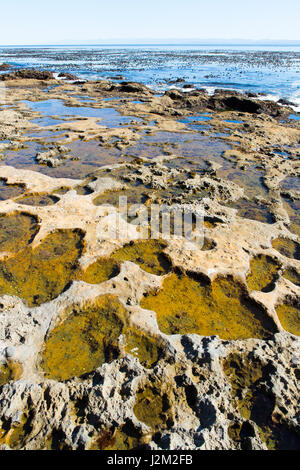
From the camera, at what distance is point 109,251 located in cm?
632

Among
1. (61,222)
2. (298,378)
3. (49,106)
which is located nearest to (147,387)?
(298,378)

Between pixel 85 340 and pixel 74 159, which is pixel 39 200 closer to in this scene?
pixel 74 159

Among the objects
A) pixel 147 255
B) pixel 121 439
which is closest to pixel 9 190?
pixel 147 255

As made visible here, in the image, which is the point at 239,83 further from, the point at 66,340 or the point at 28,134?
the point at 66,340

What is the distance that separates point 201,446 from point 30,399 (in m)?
2.24

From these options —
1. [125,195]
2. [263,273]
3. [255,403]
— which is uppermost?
[125,195]

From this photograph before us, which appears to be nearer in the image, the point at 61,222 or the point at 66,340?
the point at 66,340

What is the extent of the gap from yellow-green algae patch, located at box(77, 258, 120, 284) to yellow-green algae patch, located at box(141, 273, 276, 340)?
100 centimetres

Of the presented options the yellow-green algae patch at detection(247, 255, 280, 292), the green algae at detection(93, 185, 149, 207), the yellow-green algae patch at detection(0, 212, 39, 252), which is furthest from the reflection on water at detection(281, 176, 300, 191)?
the yellow-green algae patch at detection(0, 212, 39, 252)

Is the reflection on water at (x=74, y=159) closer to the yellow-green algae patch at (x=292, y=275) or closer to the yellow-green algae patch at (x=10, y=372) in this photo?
the yellow-green algae patch at (x=10, y=372)

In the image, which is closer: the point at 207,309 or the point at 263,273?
the point at 207,309

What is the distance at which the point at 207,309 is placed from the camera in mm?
5238

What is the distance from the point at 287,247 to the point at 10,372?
21.9ft

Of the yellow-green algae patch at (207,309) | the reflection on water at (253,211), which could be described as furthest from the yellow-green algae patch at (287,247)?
the yellow-green algae patch at (207,309)
